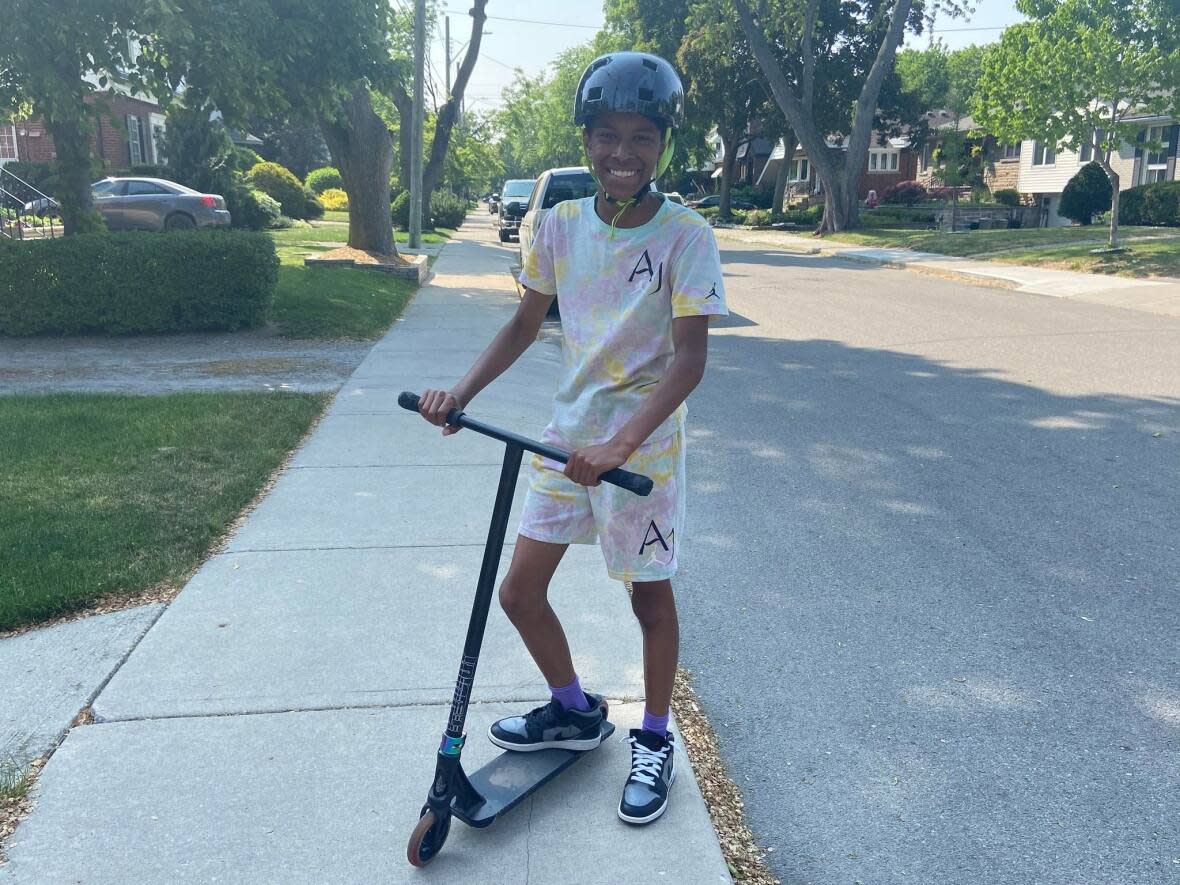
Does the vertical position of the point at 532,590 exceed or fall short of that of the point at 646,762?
it exceeds it

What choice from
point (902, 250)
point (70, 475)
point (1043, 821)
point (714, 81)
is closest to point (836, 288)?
point (902, 250)

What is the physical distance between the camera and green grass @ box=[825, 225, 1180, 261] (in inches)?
954

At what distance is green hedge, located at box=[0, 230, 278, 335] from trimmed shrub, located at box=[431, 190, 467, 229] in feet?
81.5

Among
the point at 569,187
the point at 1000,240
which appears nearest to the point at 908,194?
the point at 1000,240

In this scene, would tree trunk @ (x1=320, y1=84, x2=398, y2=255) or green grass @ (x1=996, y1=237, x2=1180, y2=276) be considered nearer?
tree trunk @ (x1=320, y1=84, x2=398, y2=255)

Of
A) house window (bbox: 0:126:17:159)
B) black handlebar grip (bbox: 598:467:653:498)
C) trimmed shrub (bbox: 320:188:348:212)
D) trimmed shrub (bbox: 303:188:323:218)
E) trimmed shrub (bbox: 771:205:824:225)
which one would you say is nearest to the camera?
black handlebar grip (bbox: 598:467:653:498)

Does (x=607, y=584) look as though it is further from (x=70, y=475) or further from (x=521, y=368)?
(x=521, y=368)

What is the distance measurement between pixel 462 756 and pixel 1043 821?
1.61 meters

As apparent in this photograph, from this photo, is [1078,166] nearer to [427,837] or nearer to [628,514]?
[628,514]

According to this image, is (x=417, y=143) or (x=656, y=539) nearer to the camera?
(x=656, y=539)

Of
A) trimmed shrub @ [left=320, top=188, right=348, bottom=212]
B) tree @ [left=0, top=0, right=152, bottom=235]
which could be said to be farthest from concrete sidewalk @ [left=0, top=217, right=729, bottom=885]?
trimmed shrub @ [left=320, top=188, right=348, bottom=212]

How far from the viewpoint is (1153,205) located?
29609 mm

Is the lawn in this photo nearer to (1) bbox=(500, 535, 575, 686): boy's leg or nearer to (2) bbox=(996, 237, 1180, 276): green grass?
(1) bbox=(500, 535, 575, 686): boy's leg

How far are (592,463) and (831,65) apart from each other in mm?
41105
